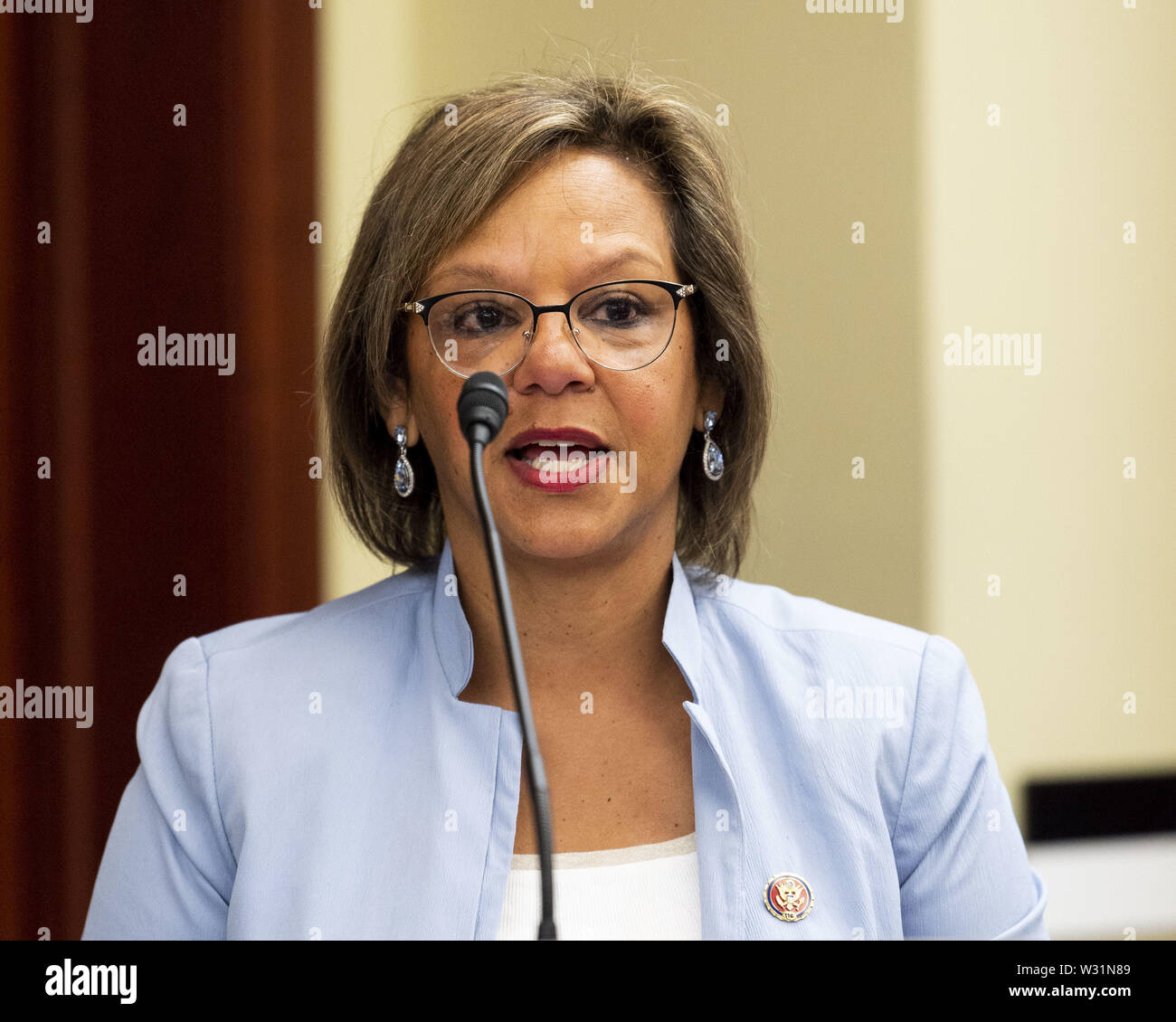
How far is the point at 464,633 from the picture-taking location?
109cm

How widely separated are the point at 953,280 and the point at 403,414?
85cm

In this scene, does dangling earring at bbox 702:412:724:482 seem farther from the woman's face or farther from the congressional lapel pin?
the congressional lapel pin

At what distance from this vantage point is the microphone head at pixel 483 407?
2.34 feet

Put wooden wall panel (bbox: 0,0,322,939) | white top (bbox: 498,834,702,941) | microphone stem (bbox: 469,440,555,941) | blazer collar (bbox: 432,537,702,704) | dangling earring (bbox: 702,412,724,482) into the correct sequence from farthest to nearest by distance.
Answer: wooden wall panel (bbox: 0,0,322,939), dangling earring (bbox: 702,412,724,482), blazer collar (bbox: 432,537,702,704), white top (bbox: 498,834,702,941), microphone stem (bbox: 469,440,555,941)

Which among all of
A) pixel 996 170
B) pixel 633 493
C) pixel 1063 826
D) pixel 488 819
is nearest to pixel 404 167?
pixel 633 493

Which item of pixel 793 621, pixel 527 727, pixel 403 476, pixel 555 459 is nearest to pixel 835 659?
pixel 793 621

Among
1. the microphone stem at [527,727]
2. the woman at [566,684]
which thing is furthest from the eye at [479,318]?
the microphone stem at [527,727]

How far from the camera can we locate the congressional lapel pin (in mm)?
972

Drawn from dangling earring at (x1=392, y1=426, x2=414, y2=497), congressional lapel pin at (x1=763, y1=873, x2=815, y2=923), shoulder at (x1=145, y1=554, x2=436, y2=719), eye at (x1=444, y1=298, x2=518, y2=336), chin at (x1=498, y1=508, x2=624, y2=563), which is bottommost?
congressional lapel pin at (x1=763, y1=873, x2=815, y2=923)

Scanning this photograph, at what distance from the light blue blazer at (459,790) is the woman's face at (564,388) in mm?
142

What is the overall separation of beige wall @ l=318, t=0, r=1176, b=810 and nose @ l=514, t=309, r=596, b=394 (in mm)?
612

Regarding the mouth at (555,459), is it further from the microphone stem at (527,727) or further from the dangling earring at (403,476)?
the microphone stem at (527,727)

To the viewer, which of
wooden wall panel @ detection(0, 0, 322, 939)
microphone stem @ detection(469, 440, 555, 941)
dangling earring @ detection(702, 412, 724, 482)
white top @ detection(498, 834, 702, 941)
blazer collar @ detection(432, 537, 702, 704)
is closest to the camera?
microphone stem @ detection(469, 440, 555, 941)

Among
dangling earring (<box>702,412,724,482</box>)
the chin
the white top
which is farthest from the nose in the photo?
the white top
